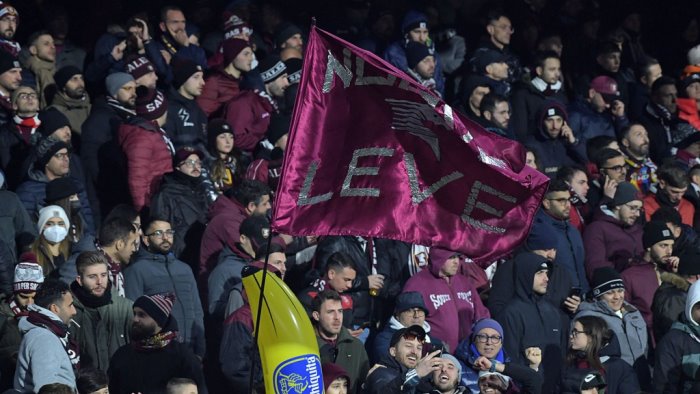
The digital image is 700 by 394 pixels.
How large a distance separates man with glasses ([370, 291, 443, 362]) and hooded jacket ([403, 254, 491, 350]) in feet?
1.32

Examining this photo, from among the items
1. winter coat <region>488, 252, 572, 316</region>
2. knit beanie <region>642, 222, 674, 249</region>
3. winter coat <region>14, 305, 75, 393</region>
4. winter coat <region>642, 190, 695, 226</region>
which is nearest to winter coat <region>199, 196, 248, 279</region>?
winter coat <region>488, 252, 572, 316</region>

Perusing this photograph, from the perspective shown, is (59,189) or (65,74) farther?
(65,74)

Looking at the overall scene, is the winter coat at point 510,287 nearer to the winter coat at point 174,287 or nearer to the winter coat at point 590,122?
the winter coat at point 174,287

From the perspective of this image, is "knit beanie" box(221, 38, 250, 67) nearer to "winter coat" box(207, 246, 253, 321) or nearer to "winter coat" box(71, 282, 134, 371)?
"winter coat" box(207, 246, 253, 321)

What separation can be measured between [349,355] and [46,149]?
123 inches

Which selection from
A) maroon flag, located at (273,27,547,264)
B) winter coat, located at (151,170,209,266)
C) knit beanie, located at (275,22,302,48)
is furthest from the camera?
knit beanie, located at (275,22,302,48)

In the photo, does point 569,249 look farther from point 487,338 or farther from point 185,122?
point 185,122

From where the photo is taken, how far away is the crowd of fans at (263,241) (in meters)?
11.8

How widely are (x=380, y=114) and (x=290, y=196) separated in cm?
76

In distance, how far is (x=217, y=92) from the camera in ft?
53.3

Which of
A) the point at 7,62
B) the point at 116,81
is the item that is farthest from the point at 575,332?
the point at 7,62

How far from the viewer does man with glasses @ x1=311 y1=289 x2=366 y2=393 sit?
12156mm

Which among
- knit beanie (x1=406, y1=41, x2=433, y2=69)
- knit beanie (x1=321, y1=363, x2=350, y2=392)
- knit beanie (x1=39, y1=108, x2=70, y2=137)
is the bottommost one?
knit beanie (x1=321, y1=363, x2=350, y2=392)

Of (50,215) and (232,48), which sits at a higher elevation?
(232,48)
